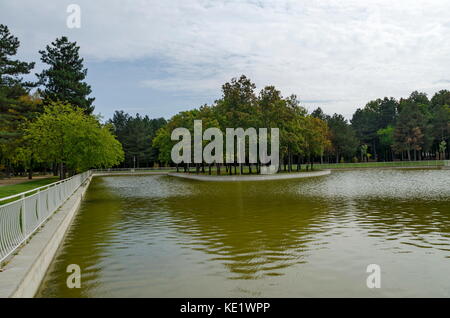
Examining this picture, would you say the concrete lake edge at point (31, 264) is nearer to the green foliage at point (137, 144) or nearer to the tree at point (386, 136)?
the green foliage at point (137, 144)

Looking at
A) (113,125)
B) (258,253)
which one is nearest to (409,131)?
(113,125)

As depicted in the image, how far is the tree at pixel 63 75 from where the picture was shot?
172 feet

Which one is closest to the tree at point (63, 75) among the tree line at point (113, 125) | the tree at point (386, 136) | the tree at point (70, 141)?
the tree line at point (113, 125)

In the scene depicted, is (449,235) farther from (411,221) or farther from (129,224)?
(129,224)

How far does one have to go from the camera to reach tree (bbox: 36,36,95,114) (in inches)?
2058

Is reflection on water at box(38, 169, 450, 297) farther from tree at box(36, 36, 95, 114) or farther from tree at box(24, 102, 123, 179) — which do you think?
tree at box(36, 36, 95, 114)

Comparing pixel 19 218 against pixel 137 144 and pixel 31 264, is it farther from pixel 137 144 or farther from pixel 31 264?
pixel 137 144

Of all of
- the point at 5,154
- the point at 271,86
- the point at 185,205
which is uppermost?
the point at 271,86

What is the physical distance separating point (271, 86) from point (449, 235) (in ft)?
165

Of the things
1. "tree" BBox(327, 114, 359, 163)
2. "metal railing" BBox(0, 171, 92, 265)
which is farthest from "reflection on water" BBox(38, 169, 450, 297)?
"tree" BBox(327, 114, 359, 163)

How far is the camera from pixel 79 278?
7.97 m

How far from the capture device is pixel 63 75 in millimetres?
52094

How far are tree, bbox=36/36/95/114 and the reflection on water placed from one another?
131 feet
